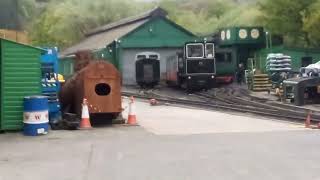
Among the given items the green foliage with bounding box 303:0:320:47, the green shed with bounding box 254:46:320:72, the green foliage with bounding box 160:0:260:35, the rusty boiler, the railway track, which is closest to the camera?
the rusty boiler

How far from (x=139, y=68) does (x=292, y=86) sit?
18905mm

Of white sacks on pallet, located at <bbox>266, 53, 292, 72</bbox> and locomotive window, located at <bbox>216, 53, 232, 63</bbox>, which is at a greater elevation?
locomotive window, located at <bbox>216, 53, 232, 63</bbox>

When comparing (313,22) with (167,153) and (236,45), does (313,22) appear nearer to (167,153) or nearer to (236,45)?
(236,45)

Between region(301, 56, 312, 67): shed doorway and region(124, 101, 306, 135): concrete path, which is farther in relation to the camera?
region(301, 56, 312, 67): shed doorway

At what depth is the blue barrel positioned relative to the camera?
50.3ft

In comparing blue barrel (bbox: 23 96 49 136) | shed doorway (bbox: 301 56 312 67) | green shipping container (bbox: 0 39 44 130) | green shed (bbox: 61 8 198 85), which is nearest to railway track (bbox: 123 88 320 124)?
shed doorway (bbox: 301 56 312 67)

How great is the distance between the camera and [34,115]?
1534cm

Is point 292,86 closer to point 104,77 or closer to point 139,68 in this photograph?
point 104,77

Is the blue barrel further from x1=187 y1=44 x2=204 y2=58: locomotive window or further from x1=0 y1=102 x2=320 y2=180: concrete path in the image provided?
x1=187 y1=44 x2=204 y2=58: locomotive window

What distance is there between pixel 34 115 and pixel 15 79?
131 cm

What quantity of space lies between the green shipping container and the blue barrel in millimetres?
539

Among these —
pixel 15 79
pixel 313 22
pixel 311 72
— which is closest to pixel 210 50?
pixel 313 22

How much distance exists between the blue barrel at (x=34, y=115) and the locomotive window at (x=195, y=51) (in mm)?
22619

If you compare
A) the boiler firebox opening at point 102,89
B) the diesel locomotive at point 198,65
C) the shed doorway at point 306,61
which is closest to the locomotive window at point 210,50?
the diesel locomotive at point 198,65
